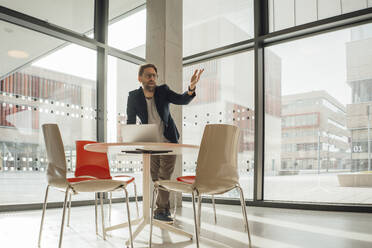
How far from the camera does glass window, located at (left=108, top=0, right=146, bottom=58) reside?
5.27 metres

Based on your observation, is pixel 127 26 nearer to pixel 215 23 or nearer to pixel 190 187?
pixel 215 23

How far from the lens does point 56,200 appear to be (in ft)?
14.0

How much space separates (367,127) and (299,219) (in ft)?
5.04

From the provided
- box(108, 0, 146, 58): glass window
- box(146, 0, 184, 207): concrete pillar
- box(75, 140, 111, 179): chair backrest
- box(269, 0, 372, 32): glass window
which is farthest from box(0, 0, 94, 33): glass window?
box(269, 0, 372, 32): glass window

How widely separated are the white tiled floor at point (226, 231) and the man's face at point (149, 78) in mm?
1311

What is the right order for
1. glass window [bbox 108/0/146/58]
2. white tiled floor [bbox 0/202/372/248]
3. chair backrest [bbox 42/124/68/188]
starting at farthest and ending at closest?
glass window [bbox 108/0/146/58], white tiled floor [bbox 0/202/372/248], chair backrest [bbox 42/124/68/188]

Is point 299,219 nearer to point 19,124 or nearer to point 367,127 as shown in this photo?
point 367,127

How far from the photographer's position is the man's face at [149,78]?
297 centimetres

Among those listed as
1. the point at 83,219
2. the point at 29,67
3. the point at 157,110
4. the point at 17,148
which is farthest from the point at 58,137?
the point at 29,67

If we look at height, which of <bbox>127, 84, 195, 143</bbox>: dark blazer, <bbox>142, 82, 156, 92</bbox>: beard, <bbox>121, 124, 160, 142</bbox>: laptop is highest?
<bbox>142, 82, 156, 92</bbox>: beard

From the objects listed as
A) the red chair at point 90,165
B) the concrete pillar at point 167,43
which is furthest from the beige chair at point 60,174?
the concrete pillar at point 167,43

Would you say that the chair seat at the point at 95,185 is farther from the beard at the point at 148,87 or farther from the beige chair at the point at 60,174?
the beard at the point at 148,87

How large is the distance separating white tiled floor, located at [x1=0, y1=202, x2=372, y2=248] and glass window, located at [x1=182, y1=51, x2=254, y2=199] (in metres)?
1.14

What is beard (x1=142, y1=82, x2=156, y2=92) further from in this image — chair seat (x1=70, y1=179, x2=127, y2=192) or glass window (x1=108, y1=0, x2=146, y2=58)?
glass window (x1=108, y1=0, x2=146, y2=58)
